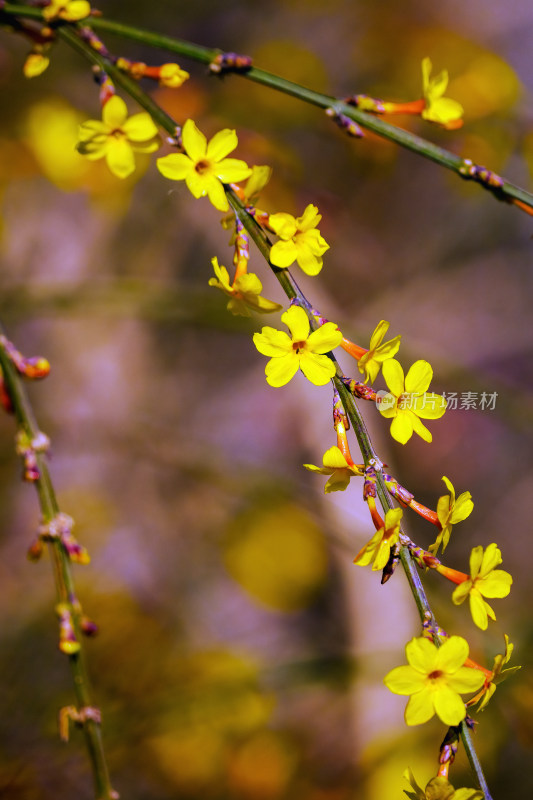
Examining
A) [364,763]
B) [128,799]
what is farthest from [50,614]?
[364,763]

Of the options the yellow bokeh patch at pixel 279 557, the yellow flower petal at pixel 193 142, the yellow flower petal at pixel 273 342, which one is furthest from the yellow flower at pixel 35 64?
the yellow bokeh patch at pixel 279 557

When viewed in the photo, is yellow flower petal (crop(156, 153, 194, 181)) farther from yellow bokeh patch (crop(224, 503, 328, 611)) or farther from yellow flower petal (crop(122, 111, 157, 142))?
yellow bokeh patch (crop(224, 503, 328, 611))

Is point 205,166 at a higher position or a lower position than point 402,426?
higher

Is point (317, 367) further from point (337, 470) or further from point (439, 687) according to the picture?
point (439, 687)

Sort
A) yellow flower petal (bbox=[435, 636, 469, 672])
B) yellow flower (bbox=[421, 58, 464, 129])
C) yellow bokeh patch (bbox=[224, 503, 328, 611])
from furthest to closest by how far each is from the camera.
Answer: yellow bokeh patch (bbox=[224, 503, 328, 611])
yellow flower (bbox=[421, 58, 464, 129])
yellow flower petal (bbox=[435, 636, 469, 672])

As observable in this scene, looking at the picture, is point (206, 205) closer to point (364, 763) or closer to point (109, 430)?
point (109, 430)

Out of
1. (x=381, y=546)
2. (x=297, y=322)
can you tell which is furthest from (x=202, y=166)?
(x=381, y=546)

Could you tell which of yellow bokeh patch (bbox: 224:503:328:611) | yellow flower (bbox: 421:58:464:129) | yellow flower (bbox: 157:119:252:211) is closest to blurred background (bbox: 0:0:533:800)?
yellow bokeh patch (bbox: 224:503:328:611)

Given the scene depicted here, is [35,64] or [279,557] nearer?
[35,64]
